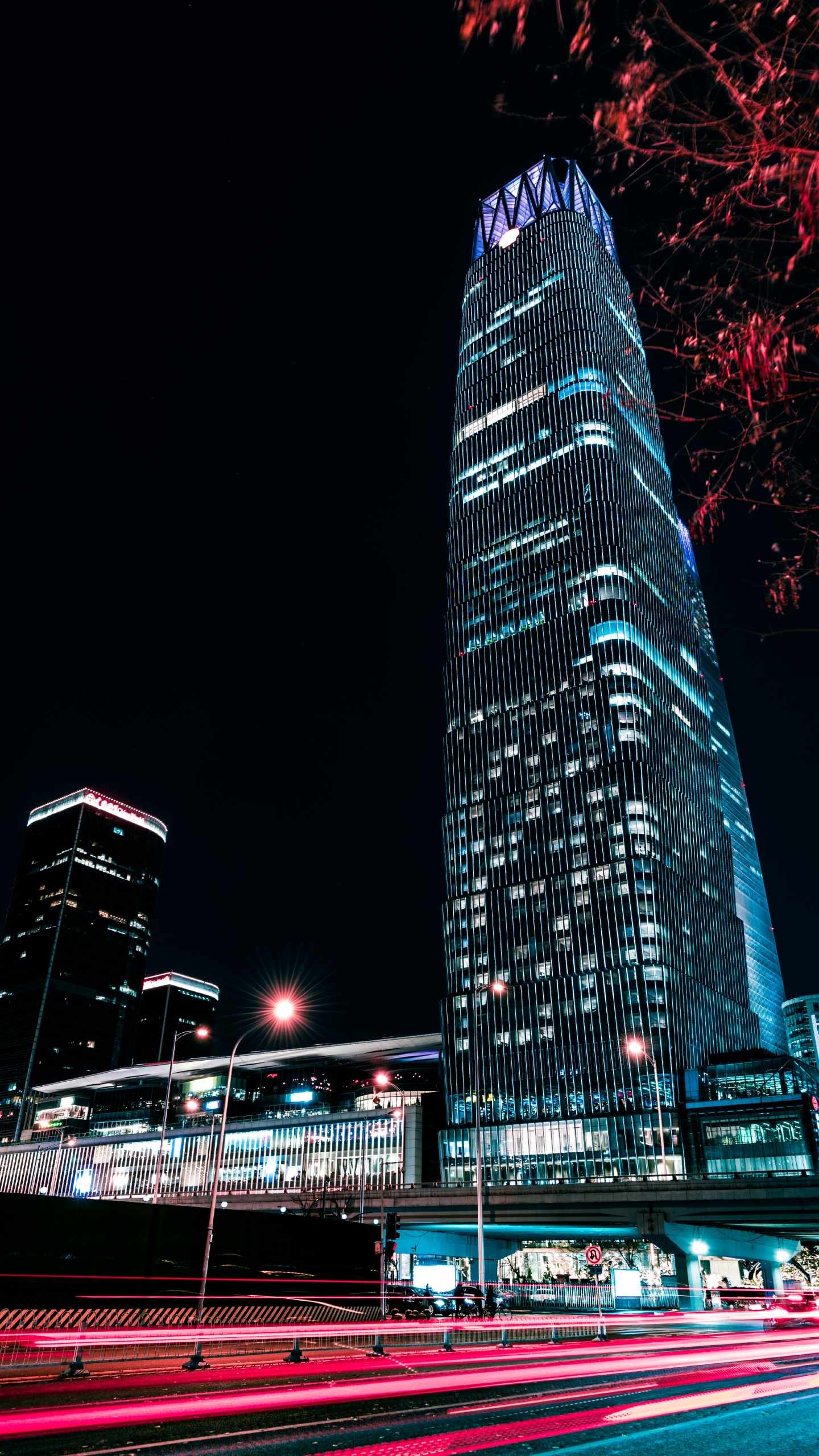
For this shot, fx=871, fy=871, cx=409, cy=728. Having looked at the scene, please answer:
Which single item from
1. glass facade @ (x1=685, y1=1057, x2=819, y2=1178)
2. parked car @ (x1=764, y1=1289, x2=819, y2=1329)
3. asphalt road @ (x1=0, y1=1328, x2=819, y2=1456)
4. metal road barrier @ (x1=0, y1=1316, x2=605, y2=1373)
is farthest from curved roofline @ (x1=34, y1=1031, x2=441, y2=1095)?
asphalt road @ (x1=0, y1=1328, x2=819, y2=1456)

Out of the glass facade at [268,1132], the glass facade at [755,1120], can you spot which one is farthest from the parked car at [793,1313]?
the glass facade at [268,1132]

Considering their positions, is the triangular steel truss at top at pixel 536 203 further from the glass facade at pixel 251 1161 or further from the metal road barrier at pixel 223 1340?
the metal road barrier at pixel 223 1340

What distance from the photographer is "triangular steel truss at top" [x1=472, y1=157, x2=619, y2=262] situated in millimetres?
187750

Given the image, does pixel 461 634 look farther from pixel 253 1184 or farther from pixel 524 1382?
pixel 524 1382

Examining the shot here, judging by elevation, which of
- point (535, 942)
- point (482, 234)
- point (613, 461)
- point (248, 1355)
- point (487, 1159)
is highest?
point (482, 234)

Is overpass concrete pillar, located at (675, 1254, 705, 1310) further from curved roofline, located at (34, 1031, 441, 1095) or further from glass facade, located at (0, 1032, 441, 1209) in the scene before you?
curved roofline, located at (34, 1031, 441, 1095)

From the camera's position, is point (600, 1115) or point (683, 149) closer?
point (683, 149)

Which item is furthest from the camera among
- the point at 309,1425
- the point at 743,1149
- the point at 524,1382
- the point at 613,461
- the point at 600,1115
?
the point at 613,461

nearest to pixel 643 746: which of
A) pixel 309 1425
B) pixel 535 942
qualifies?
pixel 535 942

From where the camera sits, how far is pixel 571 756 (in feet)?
442

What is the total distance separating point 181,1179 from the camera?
385 feet

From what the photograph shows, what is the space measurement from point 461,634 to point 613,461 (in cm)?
3991

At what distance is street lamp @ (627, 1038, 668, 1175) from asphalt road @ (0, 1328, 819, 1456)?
8209cm

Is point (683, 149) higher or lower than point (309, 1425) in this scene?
higher
